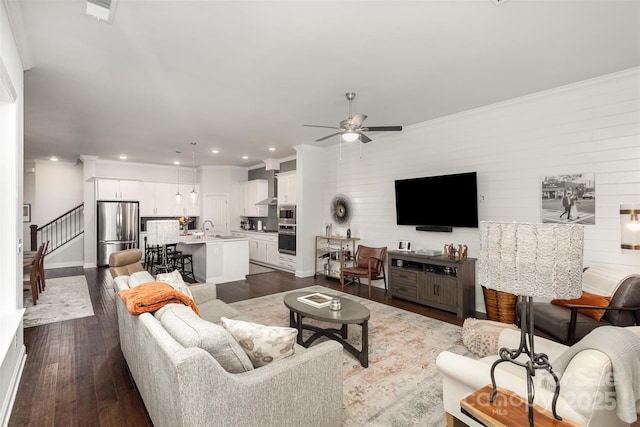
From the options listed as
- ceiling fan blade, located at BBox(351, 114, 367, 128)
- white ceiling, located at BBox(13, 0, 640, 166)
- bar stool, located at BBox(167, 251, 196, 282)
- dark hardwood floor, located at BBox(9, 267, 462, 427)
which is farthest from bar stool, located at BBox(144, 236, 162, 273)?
ceiling fan blade, located at BBox(351, 114, 367, 128)

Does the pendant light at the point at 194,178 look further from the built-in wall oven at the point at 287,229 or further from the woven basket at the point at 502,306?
the woven basket at the point at 502,306

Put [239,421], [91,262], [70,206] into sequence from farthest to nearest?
1. [70,206]
2. [91,262]
3. [239,421]

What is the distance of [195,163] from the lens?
919cm

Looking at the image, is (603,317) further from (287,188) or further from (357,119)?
(287,188)

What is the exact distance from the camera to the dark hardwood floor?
2250 mm

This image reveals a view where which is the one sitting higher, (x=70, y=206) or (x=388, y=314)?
(x=70, y=206)

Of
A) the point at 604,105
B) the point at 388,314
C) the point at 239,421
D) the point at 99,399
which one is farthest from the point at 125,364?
the point at 604,105

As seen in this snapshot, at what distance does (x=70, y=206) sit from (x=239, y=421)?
10003 mm

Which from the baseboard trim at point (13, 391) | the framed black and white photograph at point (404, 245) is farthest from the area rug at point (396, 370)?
the baseboard trim at point (13, 391)

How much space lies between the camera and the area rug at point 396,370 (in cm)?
225

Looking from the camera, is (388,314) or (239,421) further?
(388,314)

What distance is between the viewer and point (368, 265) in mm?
5441

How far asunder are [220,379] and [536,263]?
1.56 meters

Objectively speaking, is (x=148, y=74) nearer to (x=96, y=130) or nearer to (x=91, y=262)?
(x=96, y=130)
